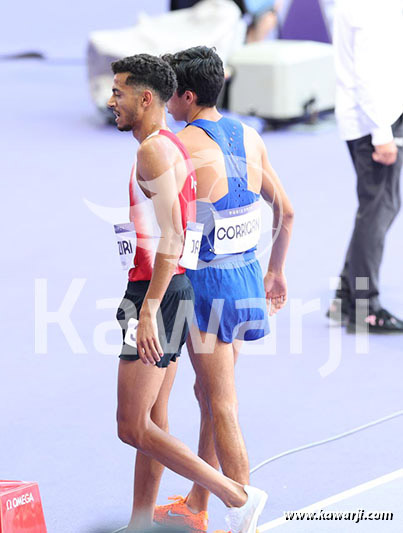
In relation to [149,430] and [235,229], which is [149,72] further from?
[149,430]

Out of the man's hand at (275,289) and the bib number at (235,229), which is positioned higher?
the bib number at (235,229)

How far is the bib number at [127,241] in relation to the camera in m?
2.78

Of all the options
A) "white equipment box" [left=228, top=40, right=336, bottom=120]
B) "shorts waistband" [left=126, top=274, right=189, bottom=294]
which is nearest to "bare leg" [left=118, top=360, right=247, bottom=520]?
"shorts waistband" [left=126, top=274, right=189, bottom=294]

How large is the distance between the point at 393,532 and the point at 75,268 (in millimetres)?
3085

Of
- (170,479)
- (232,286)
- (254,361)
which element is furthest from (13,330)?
(232,286)

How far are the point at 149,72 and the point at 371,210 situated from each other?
220 centimetres

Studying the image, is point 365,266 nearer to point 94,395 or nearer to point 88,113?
point 94,395

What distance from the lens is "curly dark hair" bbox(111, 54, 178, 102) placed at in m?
2.71

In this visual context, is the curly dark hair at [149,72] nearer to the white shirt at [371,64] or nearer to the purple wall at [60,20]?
the white shirt at [371,64]

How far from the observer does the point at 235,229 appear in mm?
2943

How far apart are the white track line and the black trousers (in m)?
1.49

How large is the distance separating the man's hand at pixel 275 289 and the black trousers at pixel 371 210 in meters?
1.46

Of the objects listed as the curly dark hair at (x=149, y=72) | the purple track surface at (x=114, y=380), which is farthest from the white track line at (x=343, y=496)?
the curly dark hair at (x=149, y=72)

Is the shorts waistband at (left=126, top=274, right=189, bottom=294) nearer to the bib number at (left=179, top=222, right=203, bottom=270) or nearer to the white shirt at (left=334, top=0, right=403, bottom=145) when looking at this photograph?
the bib number at (left=179, top=222, right=203, bottom=270)
